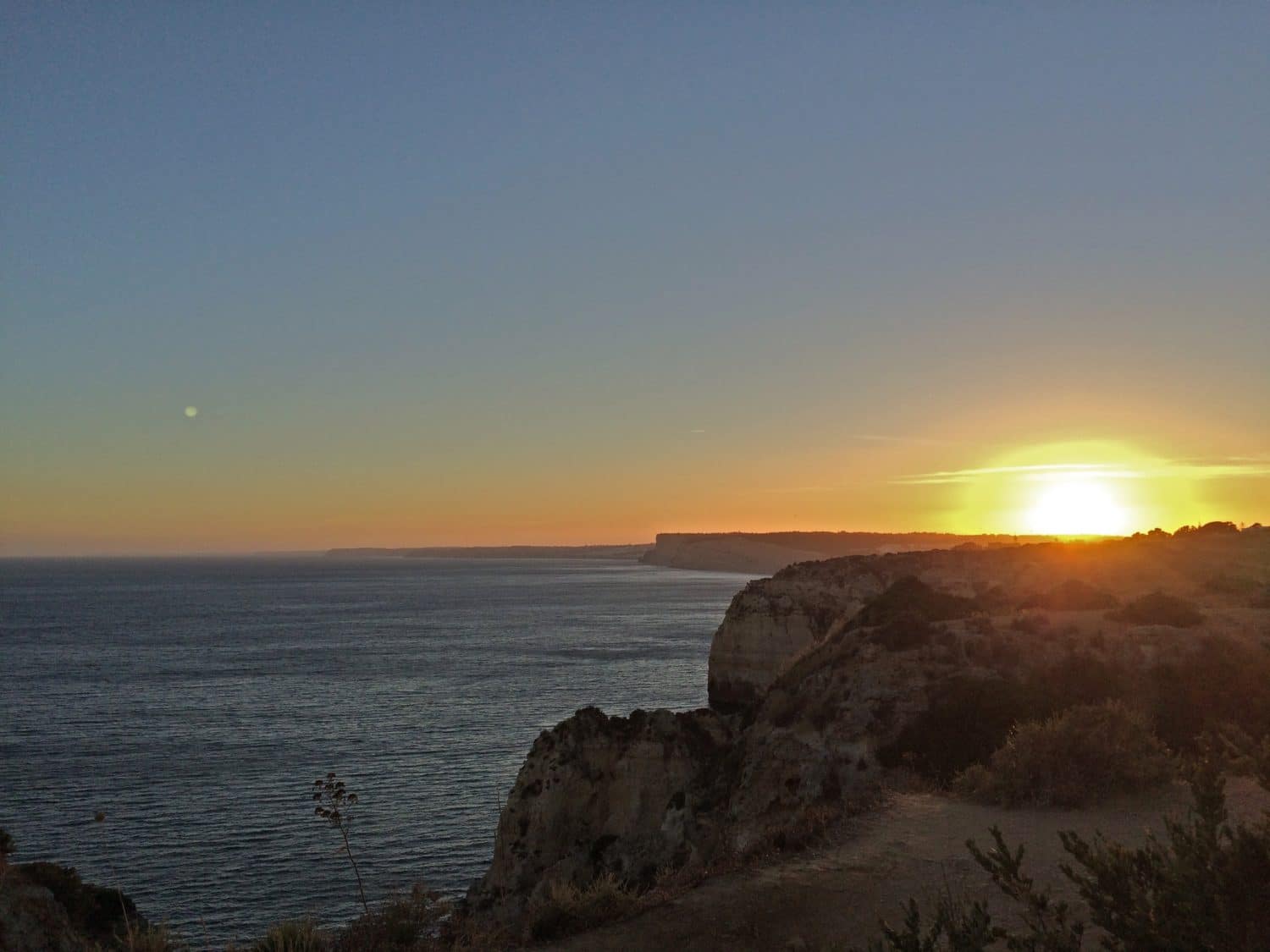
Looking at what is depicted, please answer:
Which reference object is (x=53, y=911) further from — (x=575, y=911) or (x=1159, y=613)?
(x=1159, y=613)

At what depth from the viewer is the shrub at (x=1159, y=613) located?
2566cm

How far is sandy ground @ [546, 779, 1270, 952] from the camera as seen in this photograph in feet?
33.3

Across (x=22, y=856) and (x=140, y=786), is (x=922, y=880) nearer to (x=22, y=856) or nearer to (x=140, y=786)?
(x=22, y=856)

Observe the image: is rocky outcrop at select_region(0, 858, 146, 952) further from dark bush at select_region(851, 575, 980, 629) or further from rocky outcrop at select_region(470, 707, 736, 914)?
dark bush at select_region(851, 575, 980, 629)

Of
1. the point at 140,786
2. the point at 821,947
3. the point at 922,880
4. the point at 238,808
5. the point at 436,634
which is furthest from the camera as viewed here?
the point at 436,634

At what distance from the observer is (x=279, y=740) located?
50594 millimetres

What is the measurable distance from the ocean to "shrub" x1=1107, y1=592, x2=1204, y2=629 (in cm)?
2122

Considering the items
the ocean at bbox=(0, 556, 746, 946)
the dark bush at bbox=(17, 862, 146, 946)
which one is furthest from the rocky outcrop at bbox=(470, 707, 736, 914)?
the dark bush at bbox=(17, 862, 146, 946)

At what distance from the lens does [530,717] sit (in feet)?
180

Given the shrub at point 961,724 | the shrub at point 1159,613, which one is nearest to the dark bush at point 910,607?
the shrub at point 1159,613

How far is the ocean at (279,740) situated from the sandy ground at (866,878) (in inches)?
435

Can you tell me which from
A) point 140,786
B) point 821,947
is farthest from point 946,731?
point 140,786

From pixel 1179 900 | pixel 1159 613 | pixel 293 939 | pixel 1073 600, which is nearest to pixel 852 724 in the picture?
pixel 1159 613

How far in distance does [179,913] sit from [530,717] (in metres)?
28.1
